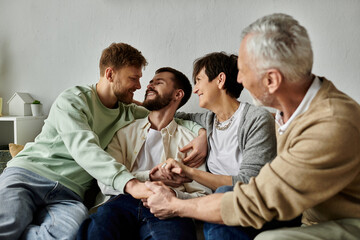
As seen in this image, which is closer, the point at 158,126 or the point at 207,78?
the point at 207,78

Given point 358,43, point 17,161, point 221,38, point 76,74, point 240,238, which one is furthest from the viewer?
point 76,74

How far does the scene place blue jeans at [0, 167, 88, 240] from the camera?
1.43 m

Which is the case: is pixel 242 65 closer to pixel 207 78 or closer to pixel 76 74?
pixel 207 78

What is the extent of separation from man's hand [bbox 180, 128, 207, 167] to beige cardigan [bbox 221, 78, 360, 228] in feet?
2.29

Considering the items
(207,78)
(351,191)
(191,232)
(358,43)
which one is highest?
(358,43)

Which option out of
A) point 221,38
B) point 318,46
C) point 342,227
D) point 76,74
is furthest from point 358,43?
point 76,74

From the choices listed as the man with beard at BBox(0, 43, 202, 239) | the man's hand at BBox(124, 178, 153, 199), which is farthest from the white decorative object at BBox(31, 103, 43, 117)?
the man's hand at BBox(124, 178, 153, 199)

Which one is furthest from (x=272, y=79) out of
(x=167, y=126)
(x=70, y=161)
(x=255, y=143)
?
(x=70, y=161)

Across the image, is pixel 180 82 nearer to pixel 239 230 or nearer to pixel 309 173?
pixel 239 230

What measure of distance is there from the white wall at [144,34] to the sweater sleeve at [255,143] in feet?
2.10

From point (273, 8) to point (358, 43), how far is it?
581mm

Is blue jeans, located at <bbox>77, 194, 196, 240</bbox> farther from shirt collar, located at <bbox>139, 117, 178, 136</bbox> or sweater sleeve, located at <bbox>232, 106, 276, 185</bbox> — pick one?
shirt collar, located at <bbox>139, 117, 178, 136</bbox>

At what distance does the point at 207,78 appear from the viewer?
177cm

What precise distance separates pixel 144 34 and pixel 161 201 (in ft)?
4.73
